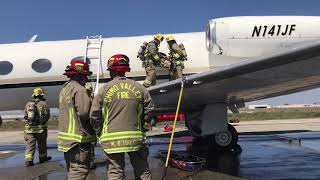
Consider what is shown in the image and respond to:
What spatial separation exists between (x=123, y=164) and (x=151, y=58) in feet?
17.7

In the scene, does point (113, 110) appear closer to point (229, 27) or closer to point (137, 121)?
point (137, 121)

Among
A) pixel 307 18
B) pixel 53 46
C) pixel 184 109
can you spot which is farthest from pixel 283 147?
pixel 53 46

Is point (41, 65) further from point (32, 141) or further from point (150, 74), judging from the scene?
point (150, 74)

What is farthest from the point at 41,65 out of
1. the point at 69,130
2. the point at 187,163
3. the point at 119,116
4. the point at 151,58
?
the point at 119,116

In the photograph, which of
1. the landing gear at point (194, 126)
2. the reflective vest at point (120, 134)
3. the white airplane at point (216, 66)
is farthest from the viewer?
the landing gear at point (194, 126)

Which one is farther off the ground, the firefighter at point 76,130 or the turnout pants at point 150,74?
the turnout pants at point 150,74

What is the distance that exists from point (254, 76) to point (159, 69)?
13.4 feet

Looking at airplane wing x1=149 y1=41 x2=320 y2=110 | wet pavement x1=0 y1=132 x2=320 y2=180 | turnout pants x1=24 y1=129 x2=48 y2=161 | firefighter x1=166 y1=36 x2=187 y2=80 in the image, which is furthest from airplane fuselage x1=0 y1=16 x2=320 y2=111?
wet pavement x1=0 y1=132 x2=320 y2=180

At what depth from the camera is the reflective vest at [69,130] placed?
18.9ft

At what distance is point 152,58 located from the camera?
419 inches

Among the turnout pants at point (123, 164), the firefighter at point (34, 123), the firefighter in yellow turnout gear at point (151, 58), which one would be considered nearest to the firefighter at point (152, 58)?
the firefighter in yellow turnout gear at point (151, 58)

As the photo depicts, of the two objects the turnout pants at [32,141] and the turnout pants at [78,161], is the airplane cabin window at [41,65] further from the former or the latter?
the turnout pants at [78,161]

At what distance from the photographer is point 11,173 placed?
32.4 ft

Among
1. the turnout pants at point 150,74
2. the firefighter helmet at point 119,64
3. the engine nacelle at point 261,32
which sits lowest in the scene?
the firefighter helmet at point 119,64
